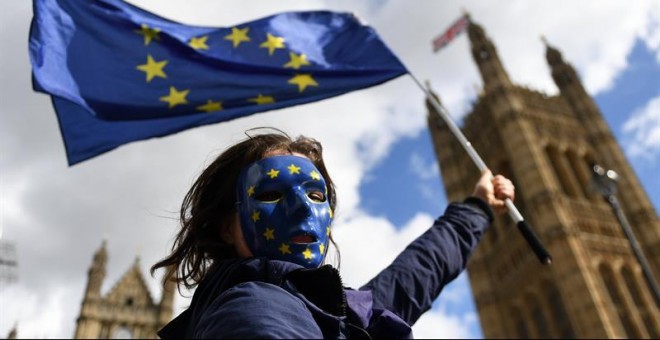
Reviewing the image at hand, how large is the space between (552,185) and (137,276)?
22.0 metres

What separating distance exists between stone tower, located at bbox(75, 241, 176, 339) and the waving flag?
49.9ft

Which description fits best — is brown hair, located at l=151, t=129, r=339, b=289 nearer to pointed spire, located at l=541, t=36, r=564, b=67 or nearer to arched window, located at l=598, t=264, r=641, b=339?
arched window, located at l=598, t=264, r=641, b=339

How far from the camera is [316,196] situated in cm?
189

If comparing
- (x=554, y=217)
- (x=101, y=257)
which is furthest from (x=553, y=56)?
(x=101, y=257)

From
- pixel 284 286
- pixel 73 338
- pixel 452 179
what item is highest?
pixel 452 179

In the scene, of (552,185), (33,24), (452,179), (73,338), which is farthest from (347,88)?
(452,179)

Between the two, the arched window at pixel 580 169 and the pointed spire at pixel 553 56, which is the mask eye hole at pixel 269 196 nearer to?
the arched window at pixel 580 169

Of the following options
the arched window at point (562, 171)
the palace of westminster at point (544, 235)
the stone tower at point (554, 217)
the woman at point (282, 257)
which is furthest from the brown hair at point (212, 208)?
the arched window at point (562, 171)

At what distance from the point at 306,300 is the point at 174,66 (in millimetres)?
4084

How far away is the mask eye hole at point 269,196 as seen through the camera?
184 cm

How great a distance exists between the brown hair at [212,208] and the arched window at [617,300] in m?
28.4

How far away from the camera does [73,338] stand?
71.8ft

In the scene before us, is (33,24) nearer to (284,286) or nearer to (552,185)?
(284,286)

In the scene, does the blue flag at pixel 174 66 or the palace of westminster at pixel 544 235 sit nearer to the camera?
the blue flag at pixel 174 66
